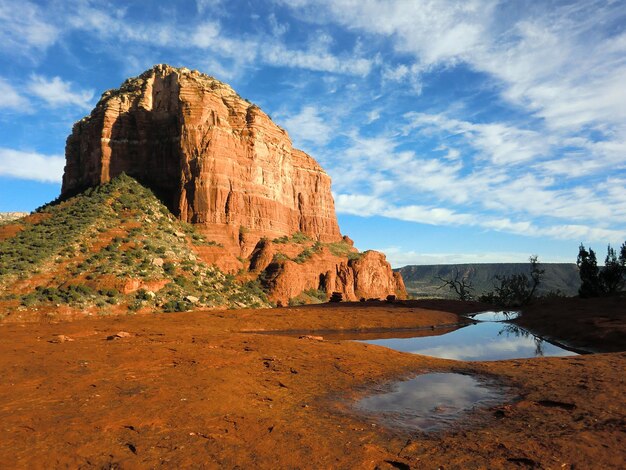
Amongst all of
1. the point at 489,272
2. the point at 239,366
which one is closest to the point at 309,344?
the point at 239,366

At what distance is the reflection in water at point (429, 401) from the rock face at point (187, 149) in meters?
43.7

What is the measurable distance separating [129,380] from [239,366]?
3.65 metres

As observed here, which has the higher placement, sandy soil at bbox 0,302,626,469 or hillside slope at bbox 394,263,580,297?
hillside slope at bbox 394,263,580,297

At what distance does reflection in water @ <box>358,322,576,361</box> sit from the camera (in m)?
19.1

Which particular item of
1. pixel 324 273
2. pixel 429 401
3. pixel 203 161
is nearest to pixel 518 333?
pixel 429 401

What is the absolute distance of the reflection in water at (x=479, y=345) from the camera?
62.5ft

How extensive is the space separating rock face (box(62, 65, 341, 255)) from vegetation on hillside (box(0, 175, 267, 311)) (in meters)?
4.11

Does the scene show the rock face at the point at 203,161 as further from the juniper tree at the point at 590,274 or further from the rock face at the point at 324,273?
the juniper tree at the point at 590,274

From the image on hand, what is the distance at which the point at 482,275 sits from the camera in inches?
6806

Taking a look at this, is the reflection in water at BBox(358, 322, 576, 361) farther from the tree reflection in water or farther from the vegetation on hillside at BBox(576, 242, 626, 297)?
the vegetation on hillside at BBox(576, 242, 626, 297)

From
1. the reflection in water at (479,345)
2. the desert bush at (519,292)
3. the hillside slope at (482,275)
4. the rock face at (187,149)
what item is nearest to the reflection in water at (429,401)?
the reflection in water at (479,345)

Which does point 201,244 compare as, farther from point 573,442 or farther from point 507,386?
point 573,442

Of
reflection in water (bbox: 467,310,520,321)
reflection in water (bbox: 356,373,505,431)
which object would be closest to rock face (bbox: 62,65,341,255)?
reflection in water (bbox: 467,310,520,321)

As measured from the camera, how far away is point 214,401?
9.52m
